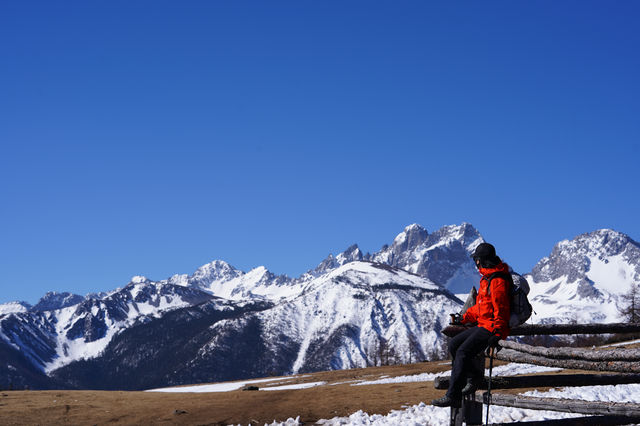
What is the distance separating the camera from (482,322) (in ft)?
35.5

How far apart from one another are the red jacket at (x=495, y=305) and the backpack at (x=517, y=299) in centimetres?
8

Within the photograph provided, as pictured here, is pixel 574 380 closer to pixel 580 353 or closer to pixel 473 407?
pixel 580 353

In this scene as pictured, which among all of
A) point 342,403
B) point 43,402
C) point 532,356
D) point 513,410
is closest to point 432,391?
point 342,403

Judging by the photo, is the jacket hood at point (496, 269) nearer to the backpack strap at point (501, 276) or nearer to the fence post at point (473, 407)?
the backpack strap at point (501, 276)

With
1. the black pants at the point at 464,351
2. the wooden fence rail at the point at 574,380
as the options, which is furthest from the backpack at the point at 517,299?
the wooden fence rail at the point at 574,380

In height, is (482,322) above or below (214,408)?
above

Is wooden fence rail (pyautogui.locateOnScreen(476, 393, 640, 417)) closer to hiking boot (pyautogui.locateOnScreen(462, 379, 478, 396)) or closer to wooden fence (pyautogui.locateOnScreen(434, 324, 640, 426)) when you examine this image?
wooden fence (pyautogui.locateOnScreen(434, 324, 640, 426))

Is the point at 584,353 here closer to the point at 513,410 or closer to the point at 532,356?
the point at 532,356

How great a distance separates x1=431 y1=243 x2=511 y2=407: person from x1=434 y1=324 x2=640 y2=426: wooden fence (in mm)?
275

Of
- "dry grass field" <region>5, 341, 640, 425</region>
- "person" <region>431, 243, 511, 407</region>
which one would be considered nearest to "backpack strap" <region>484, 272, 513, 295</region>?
"person" <region>431, 243, 511, 407</region>

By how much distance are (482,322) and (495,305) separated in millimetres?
485

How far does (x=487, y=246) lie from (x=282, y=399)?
21085 mm

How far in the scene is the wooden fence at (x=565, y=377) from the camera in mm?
10539

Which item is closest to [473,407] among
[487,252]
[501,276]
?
[501,276]
